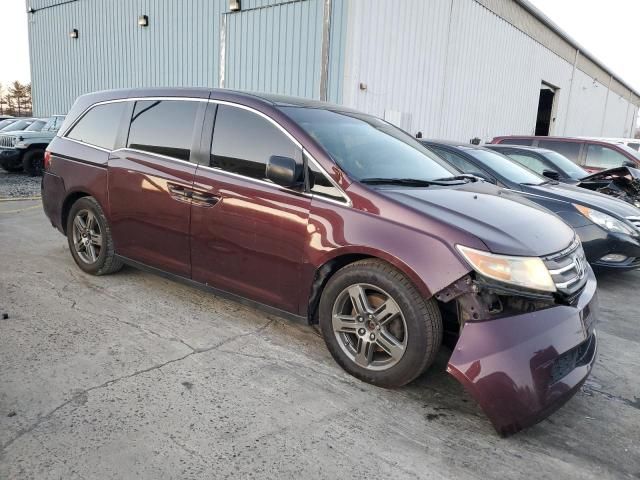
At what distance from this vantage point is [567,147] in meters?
9.75

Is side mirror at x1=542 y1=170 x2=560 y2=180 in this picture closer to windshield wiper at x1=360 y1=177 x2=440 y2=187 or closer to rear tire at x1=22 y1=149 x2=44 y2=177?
windshield wiper at x1=360 y1=177 x2=440 y2=187

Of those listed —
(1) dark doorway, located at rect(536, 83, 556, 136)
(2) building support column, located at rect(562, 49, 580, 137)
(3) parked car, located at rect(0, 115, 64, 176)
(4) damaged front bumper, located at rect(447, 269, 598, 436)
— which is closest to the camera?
(4) damaged front bumper, located at rect(447, 269, 598, 436)

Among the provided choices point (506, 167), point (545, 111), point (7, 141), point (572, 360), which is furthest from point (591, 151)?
point (545, 111)

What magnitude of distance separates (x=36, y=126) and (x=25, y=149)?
4.64 ft

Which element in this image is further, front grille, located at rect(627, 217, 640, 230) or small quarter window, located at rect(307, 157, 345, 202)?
front grille, located at rect(627, 217, 640, 230)

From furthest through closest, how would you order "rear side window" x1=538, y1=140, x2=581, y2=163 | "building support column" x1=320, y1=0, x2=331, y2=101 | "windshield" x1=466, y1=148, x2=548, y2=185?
1. "building support column" x1=320, y1=0, x2=331, y2=101
2. "rear side window" x1=538, y1=140, x2=581, y2=163
3. "windshield" x1=466, y1=148, x2=548, y2=185

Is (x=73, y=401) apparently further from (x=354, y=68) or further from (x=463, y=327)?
(x=354, y=68)

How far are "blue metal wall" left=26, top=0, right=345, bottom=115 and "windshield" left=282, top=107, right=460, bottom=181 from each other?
24.4 feet

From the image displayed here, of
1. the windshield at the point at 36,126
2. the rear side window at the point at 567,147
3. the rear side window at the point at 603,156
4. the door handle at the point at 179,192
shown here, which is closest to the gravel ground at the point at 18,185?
the windshield at the point at 36,126

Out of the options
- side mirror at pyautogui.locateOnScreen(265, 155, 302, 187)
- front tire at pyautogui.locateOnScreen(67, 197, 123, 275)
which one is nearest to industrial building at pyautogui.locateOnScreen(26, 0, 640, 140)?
front tire at pyautogui.locateOnScreen(67, 197, 123, 275)

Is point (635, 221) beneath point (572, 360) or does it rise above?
above

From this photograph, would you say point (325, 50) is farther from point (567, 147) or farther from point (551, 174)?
point (551, 174)

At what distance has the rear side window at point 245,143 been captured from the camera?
10.6 ft

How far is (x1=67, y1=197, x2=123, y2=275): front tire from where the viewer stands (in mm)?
4355
